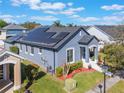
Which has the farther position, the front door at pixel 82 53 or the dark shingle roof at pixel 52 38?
the front door at pixel 82 53

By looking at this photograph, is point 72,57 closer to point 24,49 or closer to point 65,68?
point 65,68

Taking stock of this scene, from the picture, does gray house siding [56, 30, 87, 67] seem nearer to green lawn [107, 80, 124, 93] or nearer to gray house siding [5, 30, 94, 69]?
gray house siding [5, 30, 94, 69]

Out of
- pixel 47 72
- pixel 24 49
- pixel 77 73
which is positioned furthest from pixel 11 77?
pixel 24 49

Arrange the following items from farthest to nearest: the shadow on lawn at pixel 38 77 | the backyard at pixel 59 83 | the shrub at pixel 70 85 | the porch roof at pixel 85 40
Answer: the porch roof at pixel 85 40, the shadow on lawn at pixel 38 77, the backyard at pixel 59 83, the shrub at pixel 70 85

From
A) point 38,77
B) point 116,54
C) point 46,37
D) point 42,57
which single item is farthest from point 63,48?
point 116,54

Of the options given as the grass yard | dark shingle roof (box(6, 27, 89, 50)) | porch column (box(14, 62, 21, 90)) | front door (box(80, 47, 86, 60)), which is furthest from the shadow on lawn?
front door (box(80, 47, 86, 60))

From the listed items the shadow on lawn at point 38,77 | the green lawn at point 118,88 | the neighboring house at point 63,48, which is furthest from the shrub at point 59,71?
the green lawn at point 118,88

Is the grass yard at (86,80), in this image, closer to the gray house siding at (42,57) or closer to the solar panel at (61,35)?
the gray house siding at (42,57)
